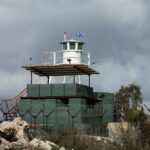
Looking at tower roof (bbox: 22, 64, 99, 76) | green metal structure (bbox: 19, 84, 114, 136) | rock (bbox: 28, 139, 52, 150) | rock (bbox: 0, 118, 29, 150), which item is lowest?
rock (bbox: 28, 139, 52, 150)

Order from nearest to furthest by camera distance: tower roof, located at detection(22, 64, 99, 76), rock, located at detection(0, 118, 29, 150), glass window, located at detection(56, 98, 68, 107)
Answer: rock, located at detection(0, 118, 29, 150)
glass window, located at detection(56, 98, 68, 107)
tower roof, located at detection(22, 64, 99, 76)

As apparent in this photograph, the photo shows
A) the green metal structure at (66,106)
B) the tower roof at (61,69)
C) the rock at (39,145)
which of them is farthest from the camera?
the tower roof at (61,69)

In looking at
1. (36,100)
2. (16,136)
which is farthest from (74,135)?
(36,100)

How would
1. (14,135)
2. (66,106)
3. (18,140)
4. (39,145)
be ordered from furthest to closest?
(66,106)
(14,135)
(18,140)
(39,145)

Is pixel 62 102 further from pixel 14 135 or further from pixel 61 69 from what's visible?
pixel 14 135

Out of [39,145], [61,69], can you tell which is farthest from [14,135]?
[61,69]

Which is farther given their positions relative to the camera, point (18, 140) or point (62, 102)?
point (62, 102)

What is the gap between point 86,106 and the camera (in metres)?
73.0

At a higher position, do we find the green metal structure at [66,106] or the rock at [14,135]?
the green metal structure at [66,106]

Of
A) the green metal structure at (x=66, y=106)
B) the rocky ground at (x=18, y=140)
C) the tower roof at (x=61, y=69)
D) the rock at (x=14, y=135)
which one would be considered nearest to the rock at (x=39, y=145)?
the rocky ground at (x=18, y=140)

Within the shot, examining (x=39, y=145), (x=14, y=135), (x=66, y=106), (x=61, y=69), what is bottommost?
(x=39, y=145)

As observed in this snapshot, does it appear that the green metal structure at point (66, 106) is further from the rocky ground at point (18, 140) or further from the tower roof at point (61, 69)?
the rocky ground at point (18, 140)

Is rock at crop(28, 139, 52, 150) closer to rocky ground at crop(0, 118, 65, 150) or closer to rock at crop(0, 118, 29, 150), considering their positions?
rocky ground at crop(0, 118, 65, 150)

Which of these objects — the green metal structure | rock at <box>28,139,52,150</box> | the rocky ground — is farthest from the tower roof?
rock at <box>28,139,52,150</box>
